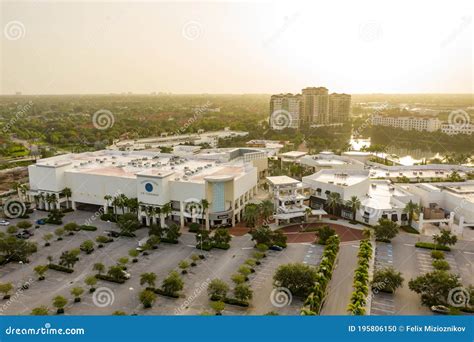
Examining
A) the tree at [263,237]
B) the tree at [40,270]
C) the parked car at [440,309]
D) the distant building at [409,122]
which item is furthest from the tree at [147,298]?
the distant building at [409,122]

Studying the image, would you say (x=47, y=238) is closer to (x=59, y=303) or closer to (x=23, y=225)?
(x=23, y=225)

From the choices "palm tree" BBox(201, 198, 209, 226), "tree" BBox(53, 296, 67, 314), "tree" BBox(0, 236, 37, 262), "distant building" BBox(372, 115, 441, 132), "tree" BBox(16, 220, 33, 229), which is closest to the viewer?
"tree" BBox(53, 296, 67, 314)

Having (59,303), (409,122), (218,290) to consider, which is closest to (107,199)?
(59,303)

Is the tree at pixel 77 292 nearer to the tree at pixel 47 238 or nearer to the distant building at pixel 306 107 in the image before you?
the tree at pixel 47 238

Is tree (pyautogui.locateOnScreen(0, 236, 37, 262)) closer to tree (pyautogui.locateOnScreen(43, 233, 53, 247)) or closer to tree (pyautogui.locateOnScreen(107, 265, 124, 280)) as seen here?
tree (pyautogui.locateOnScreen(43, 233, 53, 247))

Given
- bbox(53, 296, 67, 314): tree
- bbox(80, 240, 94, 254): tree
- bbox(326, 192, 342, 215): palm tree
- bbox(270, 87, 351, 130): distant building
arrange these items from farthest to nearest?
1. bbox(270, 87, 351, 130): distant building
2. bbox(326, 192, 342, 215): palm tree
3. bbox(80, 240, 94, 254): tree
4. bbox(53, 296, 67, 314): tree

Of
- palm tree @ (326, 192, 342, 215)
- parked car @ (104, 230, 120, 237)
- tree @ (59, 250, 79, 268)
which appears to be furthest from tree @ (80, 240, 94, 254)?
palm tree @ (326, 192, 342, 215)

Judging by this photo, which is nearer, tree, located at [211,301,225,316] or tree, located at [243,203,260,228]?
tree, located at [211,301,225,316]
